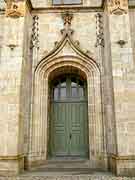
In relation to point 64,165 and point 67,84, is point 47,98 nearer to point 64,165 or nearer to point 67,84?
point 67,84

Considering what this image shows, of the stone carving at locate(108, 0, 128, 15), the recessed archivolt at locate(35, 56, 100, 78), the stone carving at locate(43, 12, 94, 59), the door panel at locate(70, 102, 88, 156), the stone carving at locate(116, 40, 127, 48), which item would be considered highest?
the stone carving at locate(108, 0, 128, 15)

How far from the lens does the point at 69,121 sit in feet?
24.6

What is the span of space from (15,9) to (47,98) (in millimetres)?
3011

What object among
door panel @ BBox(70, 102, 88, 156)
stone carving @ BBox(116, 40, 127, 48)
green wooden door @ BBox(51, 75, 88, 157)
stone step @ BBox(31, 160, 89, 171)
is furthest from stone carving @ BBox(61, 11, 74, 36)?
stone step @ BBox(31, 160, 89, 171)

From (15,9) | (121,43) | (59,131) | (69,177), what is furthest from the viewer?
(59,131)

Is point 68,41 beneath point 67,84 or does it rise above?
above

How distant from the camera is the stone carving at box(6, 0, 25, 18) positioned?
6.74m

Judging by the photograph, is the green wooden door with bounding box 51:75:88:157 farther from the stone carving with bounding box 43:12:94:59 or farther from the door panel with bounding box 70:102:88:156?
the stone carving with bounding box 43:12:94:59

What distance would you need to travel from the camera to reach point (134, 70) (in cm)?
649

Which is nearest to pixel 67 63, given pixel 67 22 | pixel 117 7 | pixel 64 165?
pixel 67 22

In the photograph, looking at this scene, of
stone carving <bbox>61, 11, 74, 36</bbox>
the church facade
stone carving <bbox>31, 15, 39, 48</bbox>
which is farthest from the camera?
stone carving <bbox>61, 11, 74, 36</bbox>

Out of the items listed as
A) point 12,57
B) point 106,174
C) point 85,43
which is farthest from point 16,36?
point 106,174

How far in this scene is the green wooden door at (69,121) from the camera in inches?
290

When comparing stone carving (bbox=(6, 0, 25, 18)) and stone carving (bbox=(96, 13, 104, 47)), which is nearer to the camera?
stone carving (bbox=(6, 0, 25, 18))
